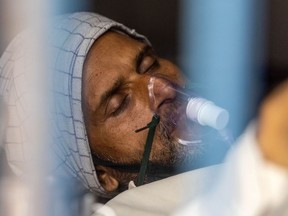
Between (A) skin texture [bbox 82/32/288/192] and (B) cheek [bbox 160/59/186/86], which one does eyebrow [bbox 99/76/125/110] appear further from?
(B) cheek [bbox 160/59/186/86]

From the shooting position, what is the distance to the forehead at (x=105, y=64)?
53.6 inches

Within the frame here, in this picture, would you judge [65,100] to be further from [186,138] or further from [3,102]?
[186,138]

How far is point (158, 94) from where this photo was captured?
136 cm

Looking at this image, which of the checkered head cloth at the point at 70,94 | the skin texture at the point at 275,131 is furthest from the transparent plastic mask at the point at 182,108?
the skin texture at the point at 275,131

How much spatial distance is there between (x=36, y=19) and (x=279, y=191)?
10.2 inches

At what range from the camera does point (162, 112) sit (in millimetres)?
1353

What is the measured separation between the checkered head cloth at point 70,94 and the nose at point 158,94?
159mm

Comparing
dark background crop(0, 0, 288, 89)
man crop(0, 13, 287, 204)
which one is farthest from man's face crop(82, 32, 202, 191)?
dark background crop(0, 0, 288, 89)

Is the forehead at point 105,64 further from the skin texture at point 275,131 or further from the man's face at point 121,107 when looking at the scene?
the skin texture at point 275,131

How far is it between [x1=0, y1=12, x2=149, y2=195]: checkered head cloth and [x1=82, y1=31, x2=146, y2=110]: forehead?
18mm

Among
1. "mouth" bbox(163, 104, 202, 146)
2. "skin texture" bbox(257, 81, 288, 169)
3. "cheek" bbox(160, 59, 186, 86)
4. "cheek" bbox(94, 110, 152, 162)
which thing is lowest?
"cheek" bbox(94, 110, 152, 162)

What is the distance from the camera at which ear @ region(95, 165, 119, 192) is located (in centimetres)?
142

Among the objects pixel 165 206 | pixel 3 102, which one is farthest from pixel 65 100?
pixel 165 206

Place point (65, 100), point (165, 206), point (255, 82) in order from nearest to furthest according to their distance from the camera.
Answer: point (165, 206)
point (65, 100)
point (255, 82)
